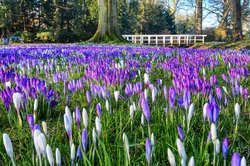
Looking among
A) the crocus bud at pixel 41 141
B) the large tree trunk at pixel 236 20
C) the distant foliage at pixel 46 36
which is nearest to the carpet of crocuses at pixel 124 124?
the crocus bud at pixel 41 141

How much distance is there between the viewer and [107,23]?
73.2 ft

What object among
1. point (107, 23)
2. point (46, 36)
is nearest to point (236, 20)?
point (107, 23)

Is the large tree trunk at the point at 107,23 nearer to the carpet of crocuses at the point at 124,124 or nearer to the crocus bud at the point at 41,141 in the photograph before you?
the carpet of crocuses at the point at 124,124

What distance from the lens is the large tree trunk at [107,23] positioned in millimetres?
21852

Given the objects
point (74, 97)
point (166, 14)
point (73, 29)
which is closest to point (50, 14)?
point (73, 29)

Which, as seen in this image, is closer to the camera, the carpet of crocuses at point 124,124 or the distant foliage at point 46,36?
the carpet of crocuses at point 124,124

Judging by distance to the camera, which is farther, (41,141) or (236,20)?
(236,20)

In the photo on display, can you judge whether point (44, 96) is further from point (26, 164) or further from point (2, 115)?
point (26, 164)

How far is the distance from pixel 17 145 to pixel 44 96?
771 mm

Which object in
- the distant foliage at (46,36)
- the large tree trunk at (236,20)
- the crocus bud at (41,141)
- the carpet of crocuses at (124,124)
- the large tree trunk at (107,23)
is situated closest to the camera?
the crocus bud at (41,141)

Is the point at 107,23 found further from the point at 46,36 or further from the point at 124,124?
the point at 124,124

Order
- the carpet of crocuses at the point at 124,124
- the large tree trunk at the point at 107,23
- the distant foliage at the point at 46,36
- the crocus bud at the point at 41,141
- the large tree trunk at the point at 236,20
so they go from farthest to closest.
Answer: the distant foliage at the point at 46,36 < the large tree trunk at the point at 107,23 < the large tree trunk at the point at 236,20 < the carpet of crocuses at the point at 124,124 < the crocus bud at the point at 41,141

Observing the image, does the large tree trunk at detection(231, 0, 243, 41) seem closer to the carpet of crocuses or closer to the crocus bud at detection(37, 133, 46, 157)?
the carpet of crocuses

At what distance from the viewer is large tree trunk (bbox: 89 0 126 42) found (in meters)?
21.9
